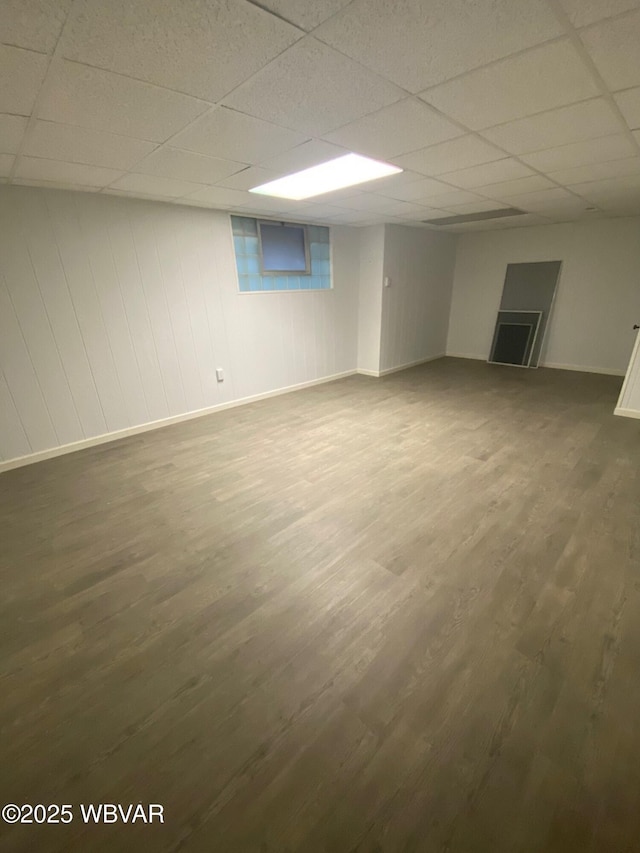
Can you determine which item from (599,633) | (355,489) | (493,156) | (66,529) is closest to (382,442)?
(355,489)

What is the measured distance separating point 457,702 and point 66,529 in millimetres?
2539

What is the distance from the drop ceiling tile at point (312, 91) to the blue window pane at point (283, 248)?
2720 millimetres

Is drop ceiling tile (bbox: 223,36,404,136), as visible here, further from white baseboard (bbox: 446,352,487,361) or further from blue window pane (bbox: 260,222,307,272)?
white baseboard (bbox: 446,352,487,361)

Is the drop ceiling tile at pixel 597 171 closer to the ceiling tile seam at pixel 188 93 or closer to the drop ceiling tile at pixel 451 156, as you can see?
the drop ceiling tile at pixel 451 156

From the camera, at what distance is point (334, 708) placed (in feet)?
4.26

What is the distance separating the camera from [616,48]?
128 cm

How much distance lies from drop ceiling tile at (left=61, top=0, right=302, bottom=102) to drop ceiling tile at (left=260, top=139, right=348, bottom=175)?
2.69 ft

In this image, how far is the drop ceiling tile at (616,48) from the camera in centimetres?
115

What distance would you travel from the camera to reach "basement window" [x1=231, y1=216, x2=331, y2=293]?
4.22 m

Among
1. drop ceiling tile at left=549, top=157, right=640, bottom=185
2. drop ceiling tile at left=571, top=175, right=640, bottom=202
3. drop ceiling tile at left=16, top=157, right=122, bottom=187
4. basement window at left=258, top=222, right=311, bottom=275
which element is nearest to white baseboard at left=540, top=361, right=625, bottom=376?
drop ceiling tile at left=571, top=175, right=640, bottom=202

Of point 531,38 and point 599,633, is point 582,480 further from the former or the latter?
point 531,38

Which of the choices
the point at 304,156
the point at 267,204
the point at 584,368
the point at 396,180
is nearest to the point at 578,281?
the point at 584,368

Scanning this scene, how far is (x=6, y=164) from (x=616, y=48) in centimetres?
334

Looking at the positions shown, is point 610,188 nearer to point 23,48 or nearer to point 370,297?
point 370,297
